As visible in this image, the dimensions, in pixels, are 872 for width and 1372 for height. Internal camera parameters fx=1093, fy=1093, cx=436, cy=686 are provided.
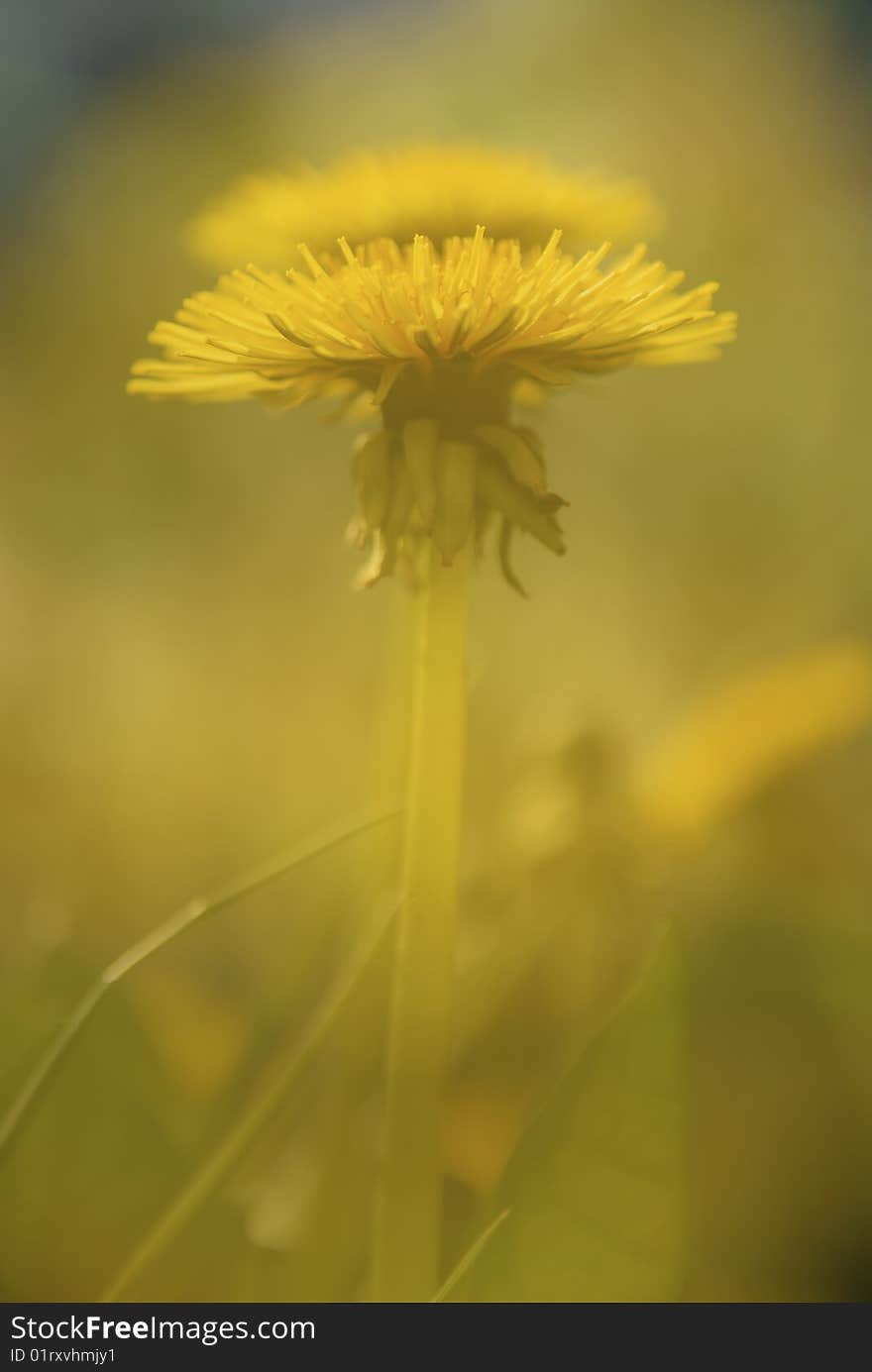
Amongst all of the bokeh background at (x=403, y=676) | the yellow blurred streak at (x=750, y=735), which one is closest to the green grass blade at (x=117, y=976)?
the bokeh background at (x=403, y=676)

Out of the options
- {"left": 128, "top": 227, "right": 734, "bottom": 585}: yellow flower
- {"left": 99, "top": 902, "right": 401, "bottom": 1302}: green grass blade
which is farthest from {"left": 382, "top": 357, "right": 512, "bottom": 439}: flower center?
{"left": 99, "top": 902, "right": 401, "bottom": 1302}: green grass blade

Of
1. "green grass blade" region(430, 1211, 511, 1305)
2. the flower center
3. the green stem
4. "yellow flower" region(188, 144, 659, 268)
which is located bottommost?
"green grass blade" region(430, 1211, 511, 1305)

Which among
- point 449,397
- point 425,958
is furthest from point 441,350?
point 425,958

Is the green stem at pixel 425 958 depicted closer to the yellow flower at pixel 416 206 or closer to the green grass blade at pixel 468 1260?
the green grass blade at pixel 468 1260

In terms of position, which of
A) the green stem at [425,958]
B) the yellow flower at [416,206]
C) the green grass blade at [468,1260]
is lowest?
the green grass blade at [468,1260]

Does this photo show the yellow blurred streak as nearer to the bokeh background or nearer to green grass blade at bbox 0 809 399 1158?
the bokeh background

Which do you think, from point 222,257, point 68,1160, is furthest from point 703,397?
point 68,1160

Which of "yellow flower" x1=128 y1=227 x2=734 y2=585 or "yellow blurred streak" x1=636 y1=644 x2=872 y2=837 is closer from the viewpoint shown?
"yellow flower" x1=128 y1=227 x2=734 y2=585

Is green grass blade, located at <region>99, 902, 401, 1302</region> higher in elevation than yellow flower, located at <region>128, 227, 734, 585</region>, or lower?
lower
